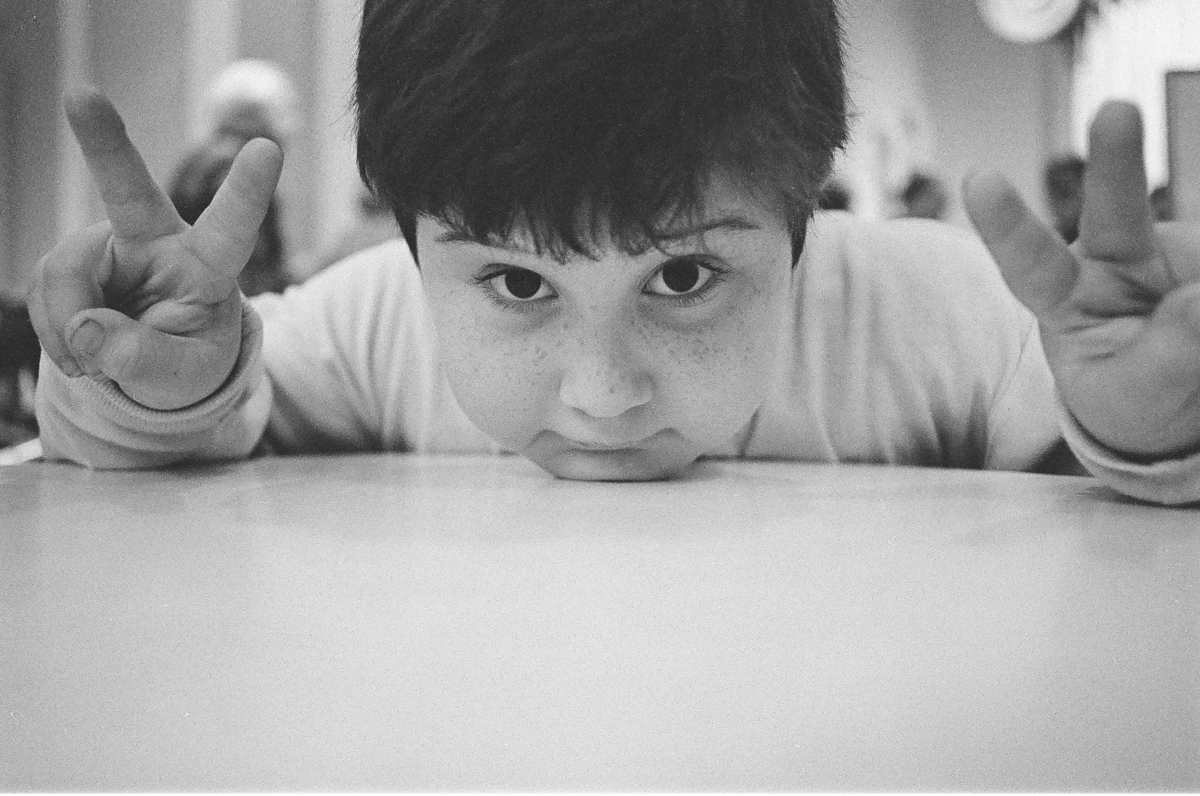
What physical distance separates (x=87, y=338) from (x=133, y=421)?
8cm

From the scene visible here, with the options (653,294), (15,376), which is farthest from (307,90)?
(653,294)

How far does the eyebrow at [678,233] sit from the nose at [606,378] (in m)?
0.04

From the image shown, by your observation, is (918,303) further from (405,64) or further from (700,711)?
(700,711)

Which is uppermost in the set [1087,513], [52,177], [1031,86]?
[1031,86]

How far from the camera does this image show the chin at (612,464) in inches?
15.8

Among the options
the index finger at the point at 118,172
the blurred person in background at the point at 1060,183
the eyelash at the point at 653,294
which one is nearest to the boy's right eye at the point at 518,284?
the eyelash at the point at 653,294

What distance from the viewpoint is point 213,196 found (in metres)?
0.39

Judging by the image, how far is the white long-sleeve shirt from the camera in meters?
0.45

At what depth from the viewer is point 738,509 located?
34cm

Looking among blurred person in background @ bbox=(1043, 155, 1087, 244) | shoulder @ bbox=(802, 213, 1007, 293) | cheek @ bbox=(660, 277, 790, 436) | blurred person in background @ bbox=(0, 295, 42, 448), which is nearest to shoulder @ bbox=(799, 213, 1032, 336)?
shoulder @ bbox=(802, 213, 1007, 293)

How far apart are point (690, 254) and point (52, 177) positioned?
229 millimetres

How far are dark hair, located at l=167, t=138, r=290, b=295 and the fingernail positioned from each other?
6 cm

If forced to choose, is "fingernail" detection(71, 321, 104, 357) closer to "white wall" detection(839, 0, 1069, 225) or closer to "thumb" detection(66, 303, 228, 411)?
"thumb" detection(66, 303, 228, 411)

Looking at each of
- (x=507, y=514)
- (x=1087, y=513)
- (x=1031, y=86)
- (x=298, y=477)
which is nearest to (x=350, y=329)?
(x=298, y=477)
